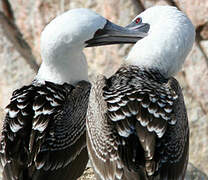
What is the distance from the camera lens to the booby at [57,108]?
5.33 meters

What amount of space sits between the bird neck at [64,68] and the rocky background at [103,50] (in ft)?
13.4

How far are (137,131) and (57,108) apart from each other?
3.15 feet

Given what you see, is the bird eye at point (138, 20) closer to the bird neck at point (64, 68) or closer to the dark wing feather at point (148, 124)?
the bird neck at point (64, 68)

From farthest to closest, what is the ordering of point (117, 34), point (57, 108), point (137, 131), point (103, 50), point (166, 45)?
point (103, 50) → point (117, 34) → point (166, 45) → point (57, 108) → point (137, 131)

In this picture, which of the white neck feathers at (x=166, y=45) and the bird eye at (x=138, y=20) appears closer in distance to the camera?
the white neck feathers at (x=166, y=45)

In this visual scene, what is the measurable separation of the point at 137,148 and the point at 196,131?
225 inches

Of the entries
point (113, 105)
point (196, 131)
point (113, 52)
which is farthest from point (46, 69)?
point (196, 131)

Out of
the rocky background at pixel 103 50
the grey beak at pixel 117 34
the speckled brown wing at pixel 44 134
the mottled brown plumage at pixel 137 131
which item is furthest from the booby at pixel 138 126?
the rocky background at pixel 103 50

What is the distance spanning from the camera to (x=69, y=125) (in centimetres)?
553

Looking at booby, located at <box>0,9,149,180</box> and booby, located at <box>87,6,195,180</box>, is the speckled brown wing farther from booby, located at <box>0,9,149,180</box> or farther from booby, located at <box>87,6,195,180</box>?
booby, located at <box>87,6,195,180</box>

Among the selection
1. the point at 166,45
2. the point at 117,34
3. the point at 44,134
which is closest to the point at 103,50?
the point at 117,34

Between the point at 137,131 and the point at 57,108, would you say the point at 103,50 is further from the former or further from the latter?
the point at 137,131

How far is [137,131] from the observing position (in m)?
5.01

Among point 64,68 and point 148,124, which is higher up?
point 64,68
